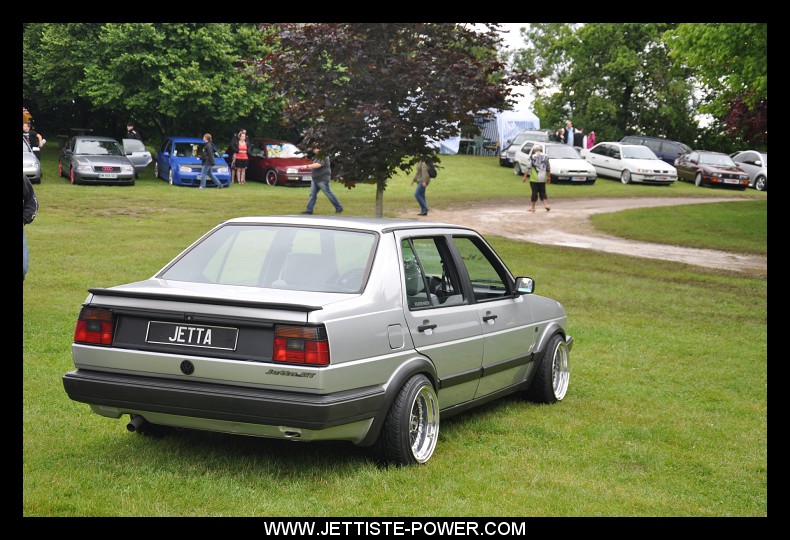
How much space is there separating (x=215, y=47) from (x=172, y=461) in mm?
32341

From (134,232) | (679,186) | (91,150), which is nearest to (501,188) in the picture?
(679,186)

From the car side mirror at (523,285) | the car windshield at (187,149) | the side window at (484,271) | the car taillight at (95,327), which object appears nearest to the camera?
the car taillight at (95,327)

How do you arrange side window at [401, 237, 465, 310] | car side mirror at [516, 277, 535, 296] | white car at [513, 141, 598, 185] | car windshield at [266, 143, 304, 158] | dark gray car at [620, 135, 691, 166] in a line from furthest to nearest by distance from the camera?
dark gray car at [620, 135, 691, 166], white car at [513, 141, 598, 185], car windshield at [266, 143, 304, 158], car side mirror at [516, 277, 535, 296], side window at [401, 237, 465, 310]

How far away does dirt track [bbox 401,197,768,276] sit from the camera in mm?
20719

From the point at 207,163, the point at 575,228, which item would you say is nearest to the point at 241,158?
the point at 207,163

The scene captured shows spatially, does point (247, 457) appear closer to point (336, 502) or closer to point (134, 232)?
point (336, 502)

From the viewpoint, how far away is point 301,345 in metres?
5.44

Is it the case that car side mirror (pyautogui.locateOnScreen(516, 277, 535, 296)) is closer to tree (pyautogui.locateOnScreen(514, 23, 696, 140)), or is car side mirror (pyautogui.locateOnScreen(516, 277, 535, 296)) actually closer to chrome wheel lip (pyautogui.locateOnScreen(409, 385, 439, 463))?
chrome wheel lip (pyautogui.locateOnScreen(409, 385, 439, 463))

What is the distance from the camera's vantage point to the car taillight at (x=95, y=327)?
5.86m

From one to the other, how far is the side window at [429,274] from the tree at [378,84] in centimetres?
891

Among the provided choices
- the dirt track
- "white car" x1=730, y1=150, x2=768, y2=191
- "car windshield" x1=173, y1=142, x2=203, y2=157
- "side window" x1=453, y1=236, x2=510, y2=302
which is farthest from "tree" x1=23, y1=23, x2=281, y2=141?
"side window" x1=453, y1=236, x2=510, y2=302

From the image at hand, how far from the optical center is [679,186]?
4078cm

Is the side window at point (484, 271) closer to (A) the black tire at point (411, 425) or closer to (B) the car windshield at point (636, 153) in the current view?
(A) the black tire at point (411, 425)

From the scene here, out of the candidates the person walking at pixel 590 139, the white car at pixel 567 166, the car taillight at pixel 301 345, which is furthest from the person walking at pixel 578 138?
the car taillight at pixel 301 345
